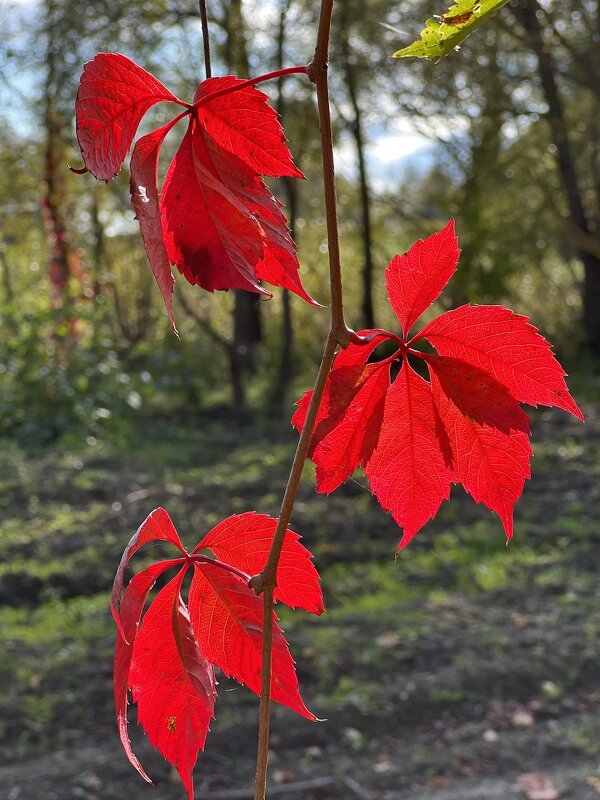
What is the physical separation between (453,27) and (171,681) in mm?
302

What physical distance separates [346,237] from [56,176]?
3.81 metres

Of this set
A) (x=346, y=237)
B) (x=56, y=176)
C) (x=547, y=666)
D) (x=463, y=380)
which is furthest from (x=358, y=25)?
(x=463, y=380)

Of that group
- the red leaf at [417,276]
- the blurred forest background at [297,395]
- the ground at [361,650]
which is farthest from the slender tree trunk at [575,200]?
the red leaf at [417,276]

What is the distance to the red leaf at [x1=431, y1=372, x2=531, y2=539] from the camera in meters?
0.44

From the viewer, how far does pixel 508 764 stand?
104 inches

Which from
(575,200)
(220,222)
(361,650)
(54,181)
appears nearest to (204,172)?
(220,222)

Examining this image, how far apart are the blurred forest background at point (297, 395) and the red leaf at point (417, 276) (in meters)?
0.10

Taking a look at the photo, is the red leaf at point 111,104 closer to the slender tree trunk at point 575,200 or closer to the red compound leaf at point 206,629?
the red compound leaf at point 206,629

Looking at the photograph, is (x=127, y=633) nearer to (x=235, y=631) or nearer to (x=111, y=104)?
(x=235, y=631)

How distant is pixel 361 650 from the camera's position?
3266 millimetres

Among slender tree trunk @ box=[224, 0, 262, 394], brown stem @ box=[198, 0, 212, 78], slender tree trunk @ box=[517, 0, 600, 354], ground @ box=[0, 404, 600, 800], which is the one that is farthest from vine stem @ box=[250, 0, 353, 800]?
slender tree trunk @ box=[517, 0, 600, 354]

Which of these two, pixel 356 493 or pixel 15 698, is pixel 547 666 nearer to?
pixel 15 698

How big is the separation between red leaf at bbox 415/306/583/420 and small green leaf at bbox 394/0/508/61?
0.11 meters

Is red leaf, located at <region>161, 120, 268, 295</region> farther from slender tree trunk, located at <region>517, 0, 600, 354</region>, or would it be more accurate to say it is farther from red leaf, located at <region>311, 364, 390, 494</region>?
slender tree trunk, located at <region>517, 0, 600, 354</region>
